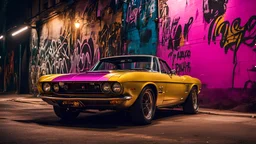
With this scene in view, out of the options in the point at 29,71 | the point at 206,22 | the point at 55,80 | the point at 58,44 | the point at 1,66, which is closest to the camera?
the point at 55,80

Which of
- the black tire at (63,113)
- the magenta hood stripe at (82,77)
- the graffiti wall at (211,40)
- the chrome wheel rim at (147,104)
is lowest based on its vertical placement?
the black tire at (63,113)

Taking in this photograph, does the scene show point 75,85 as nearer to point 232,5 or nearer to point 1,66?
point 232,5

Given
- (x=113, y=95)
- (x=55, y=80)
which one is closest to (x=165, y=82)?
(x=113, y=95)

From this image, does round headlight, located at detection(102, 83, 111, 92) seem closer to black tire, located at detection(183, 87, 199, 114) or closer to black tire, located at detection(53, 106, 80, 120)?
black tire, located at detection(53, 106, 80, 120)

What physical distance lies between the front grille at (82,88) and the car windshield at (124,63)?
57.8 inches

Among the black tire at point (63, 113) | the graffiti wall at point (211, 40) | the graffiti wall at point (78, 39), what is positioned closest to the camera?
the black tire at point (63, 113)

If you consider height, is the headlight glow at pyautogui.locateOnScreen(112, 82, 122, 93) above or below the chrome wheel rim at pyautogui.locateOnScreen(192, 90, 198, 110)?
above

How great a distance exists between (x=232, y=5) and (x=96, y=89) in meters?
6.50

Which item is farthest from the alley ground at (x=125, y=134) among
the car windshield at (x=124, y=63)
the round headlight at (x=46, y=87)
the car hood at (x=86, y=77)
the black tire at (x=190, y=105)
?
the black tire at (x=190, y=105)

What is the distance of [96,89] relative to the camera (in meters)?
6.09

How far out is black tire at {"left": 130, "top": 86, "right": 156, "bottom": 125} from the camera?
6.23 metres

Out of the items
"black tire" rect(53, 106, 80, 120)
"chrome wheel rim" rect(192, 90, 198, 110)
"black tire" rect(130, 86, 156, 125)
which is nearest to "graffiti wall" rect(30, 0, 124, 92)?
"chrome wheel rim" rect(192, 90, 198, 110)

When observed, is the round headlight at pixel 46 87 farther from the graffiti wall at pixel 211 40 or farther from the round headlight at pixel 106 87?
the graffiti wall at pixel 211 40

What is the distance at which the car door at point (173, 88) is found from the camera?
744 centimetres
